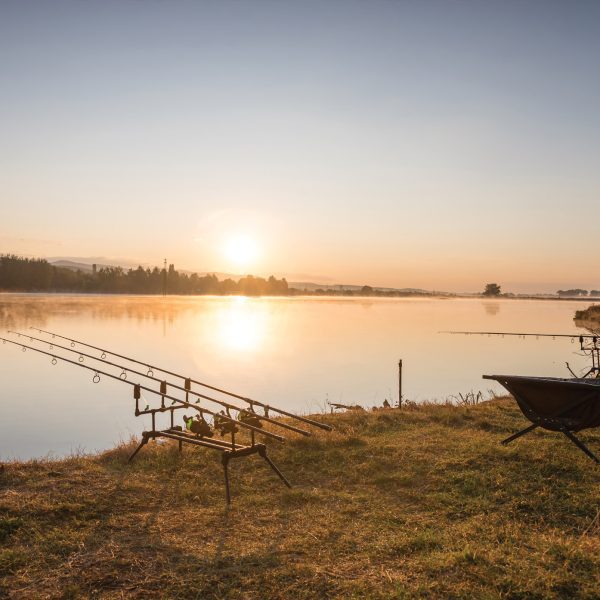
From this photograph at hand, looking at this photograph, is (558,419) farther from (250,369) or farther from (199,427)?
(250,369)

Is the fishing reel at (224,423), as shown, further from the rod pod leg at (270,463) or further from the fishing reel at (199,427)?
the rod pod leg at (270,463)

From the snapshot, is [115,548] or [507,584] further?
[115,548]

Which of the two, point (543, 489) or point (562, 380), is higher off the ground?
point (562, 380)

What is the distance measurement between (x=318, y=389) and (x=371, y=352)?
15584mm

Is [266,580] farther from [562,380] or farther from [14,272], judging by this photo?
[14,272]

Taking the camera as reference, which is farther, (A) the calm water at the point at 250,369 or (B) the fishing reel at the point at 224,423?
(A) the calm water at the point at 250,369

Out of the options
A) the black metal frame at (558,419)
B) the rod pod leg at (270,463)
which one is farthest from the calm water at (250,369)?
the black metal frame at (558,419)

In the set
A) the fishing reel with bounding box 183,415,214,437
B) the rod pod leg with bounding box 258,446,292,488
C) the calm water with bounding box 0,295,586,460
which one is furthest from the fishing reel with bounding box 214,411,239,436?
the calm water with bounding box 0,295,586,460

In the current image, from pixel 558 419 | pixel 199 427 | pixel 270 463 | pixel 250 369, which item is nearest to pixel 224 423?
pixel 199 427

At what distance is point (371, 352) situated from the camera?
135 feet

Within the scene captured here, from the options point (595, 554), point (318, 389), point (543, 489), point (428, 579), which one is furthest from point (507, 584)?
point (318, 389)

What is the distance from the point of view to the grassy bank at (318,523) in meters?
5.28

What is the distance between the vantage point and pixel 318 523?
6867 millimetres

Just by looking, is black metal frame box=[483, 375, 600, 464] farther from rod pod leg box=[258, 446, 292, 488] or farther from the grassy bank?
rod pod leg box=[258, 446, 292, 488]
